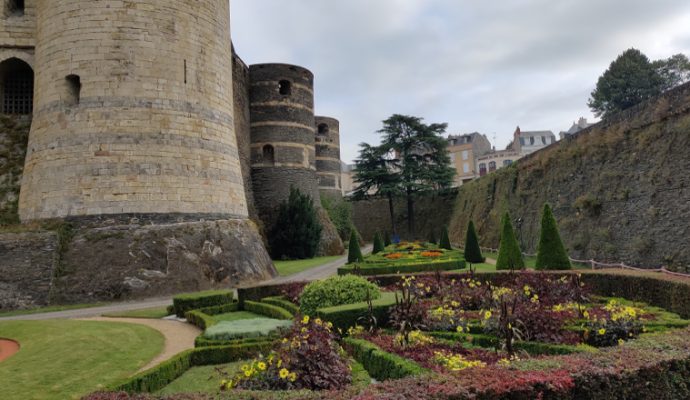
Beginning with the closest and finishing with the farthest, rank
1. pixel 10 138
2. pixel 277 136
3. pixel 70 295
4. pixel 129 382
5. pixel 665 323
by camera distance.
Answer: pixel 129 382 → pixel 665 323 → pixel 70 295 → pixel 10 138 → pixel 277 136

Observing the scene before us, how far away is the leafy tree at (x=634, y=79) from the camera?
43250 millimetres

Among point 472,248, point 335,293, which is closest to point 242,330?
point 335,293

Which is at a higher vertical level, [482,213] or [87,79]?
[87,79]

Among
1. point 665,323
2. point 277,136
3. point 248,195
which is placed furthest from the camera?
point 277,136

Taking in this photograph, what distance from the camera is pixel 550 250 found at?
14930mm

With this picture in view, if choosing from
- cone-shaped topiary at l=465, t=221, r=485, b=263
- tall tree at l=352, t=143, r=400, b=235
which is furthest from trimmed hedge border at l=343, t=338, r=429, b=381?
tall tree at l=352, t=143, r=400, b=235

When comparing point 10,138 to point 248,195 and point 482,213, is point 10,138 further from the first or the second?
point 482,213

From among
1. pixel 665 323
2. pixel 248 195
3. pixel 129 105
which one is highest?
pixel 129 105

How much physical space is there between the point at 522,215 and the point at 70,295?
2307 centimetres

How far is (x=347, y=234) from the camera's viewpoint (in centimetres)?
4219

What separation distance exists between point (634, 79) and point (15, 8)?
155 ft

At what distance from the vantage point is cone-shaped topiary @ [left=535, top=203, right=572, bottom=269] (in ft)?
48.4

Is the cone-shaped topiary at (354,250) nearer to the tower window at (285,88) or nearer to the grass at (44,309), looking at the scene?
the grass at (44,309)

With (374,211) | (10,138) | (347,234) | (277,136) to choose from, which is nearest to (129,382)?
(10,138)
